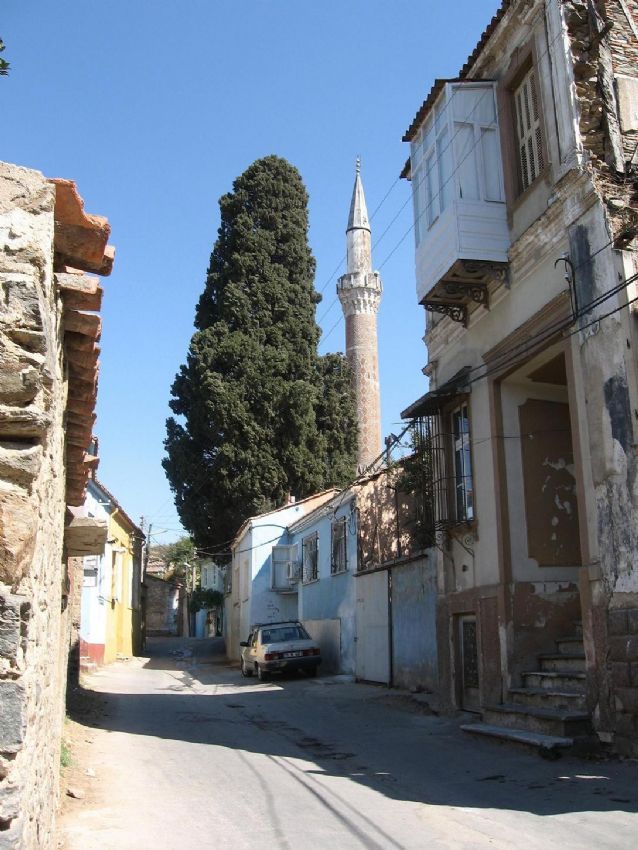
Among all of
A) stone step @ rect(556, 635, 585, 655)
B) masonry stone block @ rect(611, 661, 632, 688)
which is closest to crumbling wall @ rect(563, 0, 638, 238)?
masonry stone block @ rect(611, 661, 632, 688)

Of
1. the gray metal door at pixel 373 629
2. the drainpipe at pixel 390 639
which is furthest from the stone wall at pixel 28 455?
the gray metal door at pixel 373 629

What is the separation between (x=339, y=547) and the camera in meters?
23.9

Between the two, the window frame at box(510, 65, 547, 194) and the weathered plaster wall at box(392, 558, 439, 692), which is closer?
the window frame at box(510, 65, 547, 194)

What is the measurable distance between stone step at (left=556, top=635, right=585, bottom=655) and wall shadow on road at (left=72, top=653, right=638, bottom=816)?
5.96ft

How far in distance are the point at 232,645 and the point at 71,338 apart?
31591mm

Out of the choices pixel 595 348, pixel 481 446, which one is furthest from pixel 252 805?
pixel 481 446

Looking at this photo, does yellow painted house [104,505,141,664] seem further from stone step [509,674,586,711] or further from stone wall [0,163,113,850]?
stone wall [0,163,113,850]

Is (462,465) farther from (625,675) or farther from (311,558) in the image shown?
(311,558)

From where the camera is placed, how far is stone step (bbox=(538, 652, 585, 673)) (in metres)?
10.5

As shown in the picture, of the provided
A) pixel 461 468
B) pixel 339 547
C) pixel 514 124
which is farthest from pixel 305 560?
pixel 514 124

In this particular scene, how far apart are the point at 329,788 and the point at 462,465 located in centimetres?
694

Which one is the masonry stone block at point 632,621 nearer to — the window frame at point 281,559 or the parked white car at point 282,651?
the parked white car at point 282,651

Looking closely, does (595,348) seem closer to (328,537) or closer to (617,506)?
(617,506)

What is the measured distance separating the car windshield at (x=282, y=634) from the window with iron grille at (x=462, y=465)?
10.5m
